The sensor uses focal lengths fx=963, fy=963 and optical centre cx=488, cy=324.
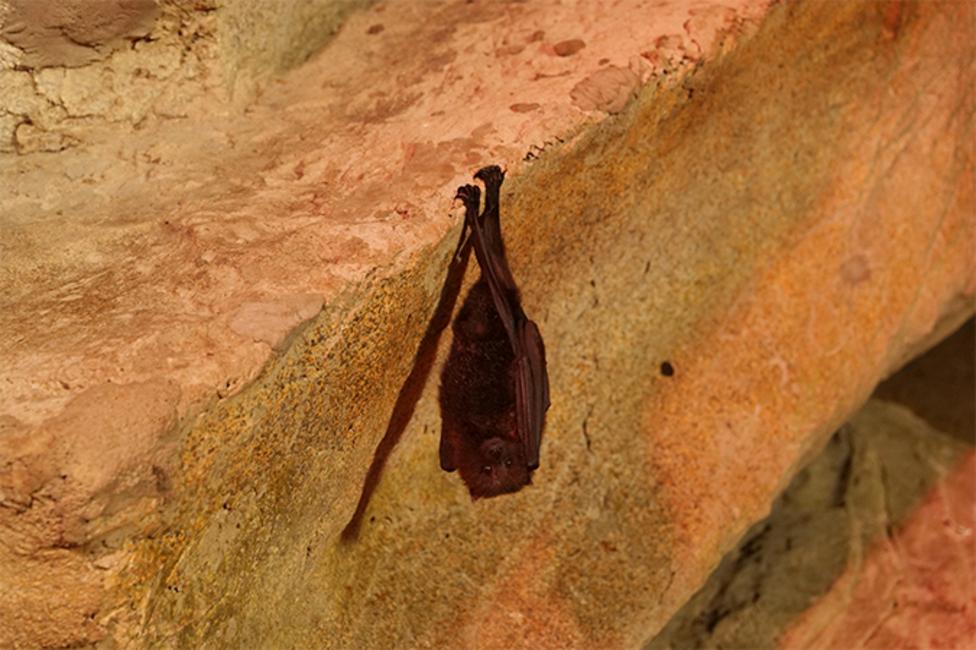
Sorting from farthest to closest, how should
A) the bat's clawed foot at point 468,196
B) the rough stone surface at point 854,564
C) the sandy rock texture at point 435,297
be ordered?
the rough stone surface at point 854,564 → the bat's clawed foot at point 468,196 → the sandy rock texture at point 435,297

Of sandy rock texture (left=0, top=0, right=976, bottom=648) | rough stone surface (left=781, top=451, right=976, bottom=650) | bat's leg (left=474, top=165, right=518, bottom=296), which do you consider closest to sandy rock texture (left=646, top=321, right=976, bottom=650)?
rough stone surface (left=781, top=451, right=976, bottom=650)

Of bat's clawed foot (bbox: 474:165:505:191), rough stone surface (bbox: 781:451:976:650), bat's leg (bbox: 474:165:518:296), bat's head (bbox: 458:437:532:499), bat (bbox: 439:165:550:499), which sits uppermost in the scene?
bat's clawed foot (bbox: 474:165:505:191)

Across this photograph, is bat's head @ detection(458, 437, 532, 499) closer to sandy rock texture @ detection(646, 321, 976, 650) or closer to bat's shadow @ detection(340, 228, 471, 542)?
bat's shadow @ detection(340, 228, 471, 542)

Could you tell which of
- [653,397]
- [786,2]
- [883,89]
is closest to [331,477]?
[653,397]

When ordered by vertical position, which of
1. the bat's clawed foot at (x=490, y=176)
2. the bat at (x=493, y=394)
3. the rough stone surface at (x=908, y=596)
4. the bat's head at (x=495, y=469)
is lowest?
the rough stone surface at (x=908, y=596)

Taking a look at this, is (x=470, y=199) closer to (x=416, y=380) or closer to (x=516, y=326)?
(x=516, y=326)

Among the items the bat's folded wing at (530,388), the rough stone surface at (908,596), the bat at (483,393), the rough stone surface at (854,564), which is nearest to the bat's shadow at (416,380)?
the bat at (483,393)

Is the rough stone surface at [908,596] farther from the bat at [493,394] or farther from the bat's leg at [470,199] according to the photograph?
the bat's leg at [470,199]
